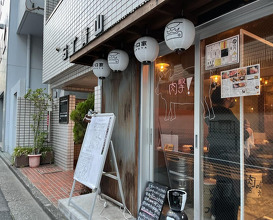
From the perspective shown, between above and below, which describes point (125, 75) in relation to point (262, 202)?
above

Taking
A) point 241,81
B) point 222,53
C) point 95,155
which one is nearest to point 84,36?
point 95,155

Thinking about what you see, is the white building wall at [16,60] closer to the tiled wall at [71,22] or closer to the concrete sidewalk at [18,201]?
the tiled wall at [71,22]

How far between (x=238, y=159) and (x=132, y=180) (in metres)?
1.77

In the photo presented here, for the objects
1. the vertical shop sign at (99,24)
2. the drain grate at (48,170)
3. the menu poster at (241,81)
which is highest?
the vertical shop sign at (99,24)

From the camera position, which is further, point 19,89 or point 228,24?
point 19,89

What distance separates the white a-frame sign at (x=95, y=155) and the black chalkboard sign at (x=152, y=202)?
39cm

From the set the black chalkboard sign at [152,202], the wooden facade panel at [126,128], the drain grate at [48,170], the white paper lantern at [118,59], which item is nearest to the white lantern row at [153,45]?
the white paper lantern at [118,59]

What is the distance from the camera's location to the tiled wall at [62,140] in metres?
7.22

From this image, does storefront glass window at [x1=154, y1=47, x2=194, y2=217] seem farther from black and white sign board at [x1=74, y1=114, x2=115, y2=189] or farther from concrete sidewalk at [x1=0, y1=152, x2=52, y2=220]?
concrete sidewalk at [x1=0, y1=152, x2=52, y2=220]

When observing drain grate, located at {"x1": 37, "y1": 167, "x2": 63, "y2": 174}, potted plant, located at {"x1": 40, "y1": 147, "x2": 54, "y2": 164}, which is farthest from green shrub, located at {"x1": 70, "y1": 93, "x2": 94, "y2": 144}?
potted plant, located at {"x1": 40, "y1": 147, "x2": 54, "y2": 164}

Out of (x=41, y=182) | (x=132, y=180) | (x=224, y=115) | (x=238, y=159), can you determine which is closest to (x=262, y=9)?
(x=224, y=115)

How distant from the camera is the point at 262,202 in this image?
2.59 metres

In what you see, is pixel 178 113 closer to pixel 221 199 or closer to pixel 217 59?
pixel 217 59

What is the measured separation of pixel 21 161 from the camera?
25.1ft
